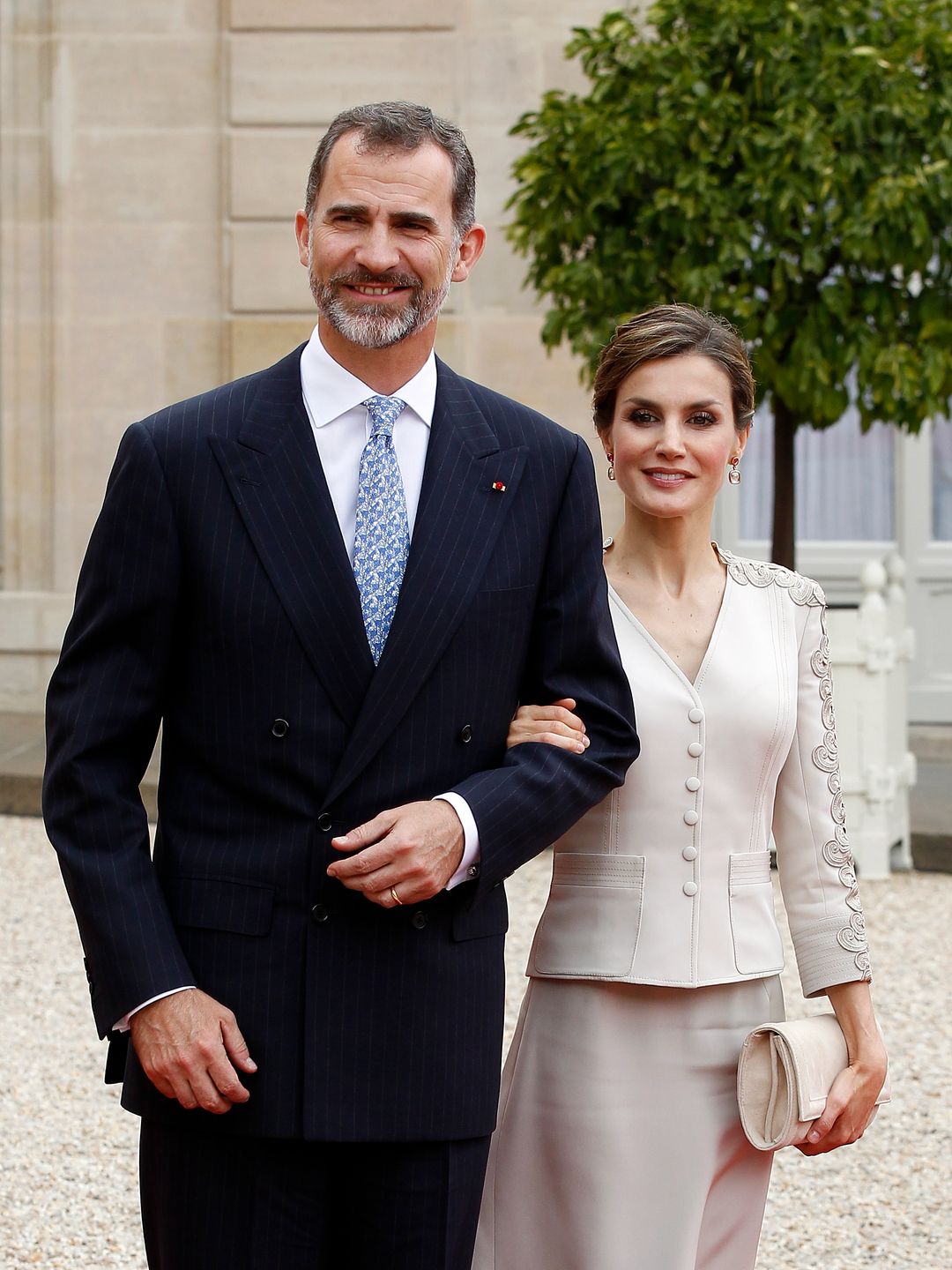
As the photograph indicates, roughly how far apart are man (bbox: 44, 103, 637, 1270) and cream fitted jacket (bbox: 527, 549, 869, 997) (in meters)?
0.30

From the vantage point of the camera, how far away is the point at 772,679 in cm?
246

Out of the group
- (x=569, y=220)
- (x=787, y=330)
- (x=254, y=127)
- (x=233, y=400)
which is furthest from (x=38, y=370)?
(x=233, y=400)

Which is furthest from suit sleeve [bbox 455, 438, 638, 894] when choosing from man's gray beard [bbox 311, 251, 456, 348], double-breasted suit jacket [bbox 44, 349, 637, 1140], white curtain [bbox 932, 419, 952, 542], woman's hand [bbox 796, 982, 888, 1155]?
white curtain [bbox 932, 419, 952, 542]

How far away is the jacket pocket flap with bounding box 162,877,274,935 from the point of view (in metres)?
2.04

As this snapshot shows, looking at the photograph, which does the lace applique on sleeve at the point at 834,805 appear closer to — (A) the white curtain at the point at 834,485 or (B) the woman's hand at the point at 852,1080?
(B) the woman's hand at the point at 852,1080

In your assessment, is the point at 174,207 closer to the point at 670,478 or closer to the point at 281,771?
the point at 670,478

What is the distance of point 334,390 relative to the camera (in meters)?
2.15

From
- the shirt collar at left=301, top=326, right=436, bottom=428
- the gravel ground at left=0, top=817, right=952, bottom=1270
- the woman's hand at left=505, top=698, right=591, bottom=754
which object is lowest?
the gravel ground at left=0, top=817, right=952, bottom=1270

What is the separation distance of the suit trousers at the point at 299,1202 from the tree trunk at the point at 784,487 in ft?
17.8

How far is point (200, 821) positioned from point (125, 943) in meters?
0.18

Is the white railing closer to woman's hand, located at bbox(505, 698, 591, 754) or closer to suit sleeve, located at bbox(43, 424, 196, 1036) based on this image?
woman's hand, located at bbox(505, 698, 591, 754)

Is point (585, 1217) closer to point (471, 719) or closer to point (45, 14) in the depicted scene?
point (471, 719)

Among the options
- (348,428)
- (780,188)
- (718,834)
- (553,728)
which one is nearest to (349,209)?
(348,428)

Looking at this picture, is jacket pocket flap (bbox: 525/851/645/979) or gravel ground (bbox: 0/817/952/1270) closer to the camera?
jacket pocket flap (bbox: 525/851/645/979)
